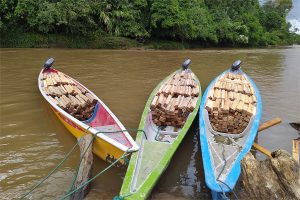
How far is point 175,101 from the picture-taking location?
24.8 ft

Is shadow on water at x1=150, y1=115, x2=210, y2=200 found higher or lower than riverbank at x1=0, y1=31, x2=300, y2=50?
lower

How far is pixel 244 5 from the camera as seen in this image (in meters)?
38.4

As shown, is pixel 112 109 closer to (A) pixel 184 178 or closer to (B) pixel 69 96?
(B) pixel 69 96

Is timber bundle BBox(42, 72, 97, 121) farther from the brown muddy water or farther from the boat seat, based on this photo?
the boat seat

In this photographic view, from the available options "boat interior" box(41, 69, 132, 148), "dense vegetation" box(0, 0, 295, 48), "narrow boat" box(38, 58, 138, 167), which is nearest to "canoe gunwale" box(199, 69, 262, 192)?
"narrow boat" box(38, 58, 138, 167)

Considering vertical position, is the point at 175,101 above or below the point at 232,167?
above

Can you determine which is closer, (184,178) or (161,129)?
(184,178)

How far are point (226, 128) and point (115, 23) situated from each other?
1815cm

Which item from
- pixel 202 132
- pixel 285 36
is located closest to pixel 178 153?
pixel 202 132

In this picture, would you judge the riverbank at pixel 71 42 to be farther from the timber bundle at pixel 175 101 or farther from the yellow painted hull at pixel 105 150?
the yellow painted hull at pixel 105 150

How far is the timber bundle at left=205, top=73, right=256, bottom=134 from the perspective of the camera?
6.39m

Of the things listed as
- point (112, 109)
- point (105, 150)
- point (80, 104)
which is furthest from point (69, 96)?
point (105, 150)

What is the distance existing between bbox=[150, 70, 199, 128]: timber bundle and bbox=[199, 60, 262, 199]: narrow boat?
357 millimetres

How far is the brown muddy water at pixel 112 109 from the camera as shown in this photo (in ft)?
16.7
